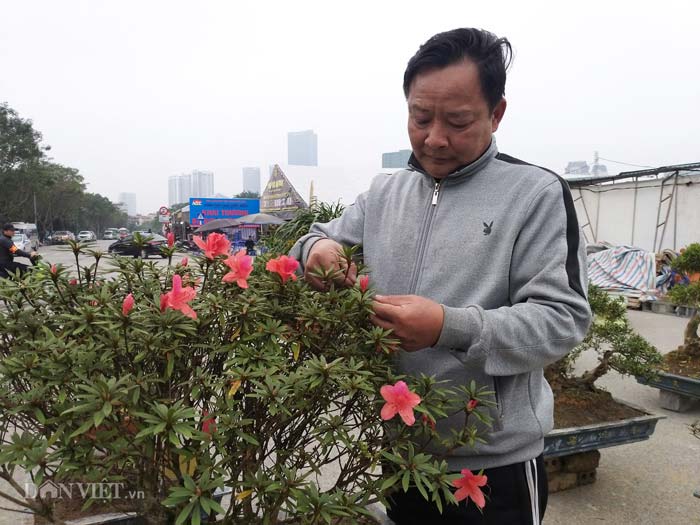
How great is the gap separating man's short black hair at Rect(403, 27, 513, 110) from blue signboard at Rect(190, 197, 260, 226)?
2004 centimetres

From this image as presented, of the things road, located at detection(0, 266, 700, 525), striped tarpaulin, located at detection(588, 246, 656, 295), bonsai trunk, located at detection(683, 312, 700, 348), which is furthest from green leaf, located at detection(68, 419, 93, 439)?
striped tarpaulin, located at detection(588, 246, 656, 295)

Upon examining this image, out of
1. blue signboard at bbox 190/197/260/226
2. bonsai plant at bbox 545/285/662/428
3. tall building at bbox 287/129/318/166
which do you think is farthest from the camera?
tall building at bbox 287/129/318/166

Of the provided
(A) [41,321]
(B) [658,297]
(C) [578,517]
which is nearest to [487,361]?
(A) [41,321]

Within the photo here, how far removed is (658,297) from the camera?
10.0m

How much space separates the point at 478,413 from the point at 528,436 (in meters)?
0.24

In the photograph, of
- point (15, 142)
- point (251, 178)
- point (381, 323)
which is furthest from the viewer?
point (251, 178)

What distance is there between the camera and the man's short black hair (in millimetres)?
1127

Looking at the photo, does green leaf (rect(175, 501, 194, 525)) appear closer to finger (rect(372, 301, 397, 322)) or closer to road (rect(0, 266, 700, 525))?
finger (rect(372, 301, 397, 322))

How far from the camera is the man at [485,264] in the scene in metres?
1.04

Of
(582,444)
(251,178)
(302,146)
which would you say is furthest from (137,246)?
(251,178)

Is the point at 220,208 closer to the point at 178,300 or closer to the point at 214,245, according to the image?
the point at 214,245

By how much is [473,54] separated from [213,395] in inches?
35.0

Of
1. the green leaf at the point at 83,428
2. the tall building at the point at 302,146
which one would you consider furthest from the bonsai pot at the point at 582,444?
the tall building at the point at 302,146

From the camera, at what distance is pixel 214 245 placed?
1137 millimetres
